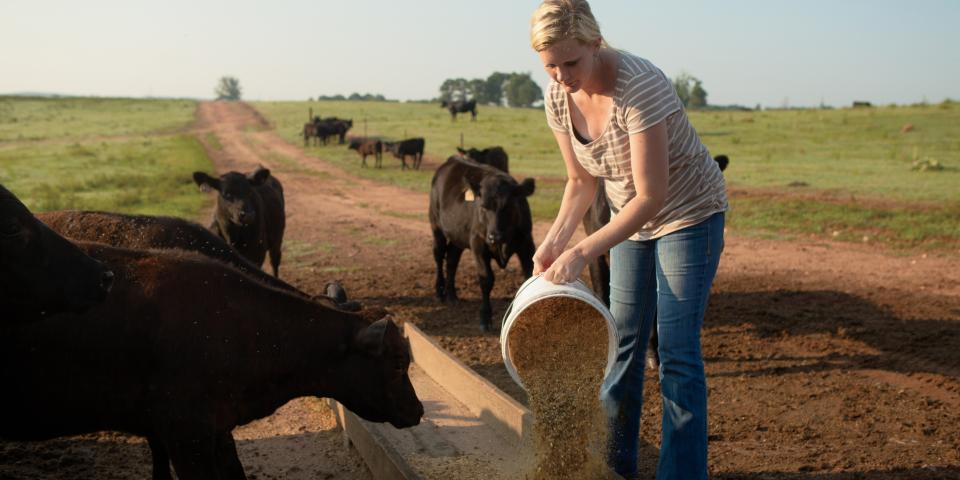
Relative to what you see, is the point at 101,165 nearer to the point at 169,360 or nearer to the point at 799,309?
the point at 799,309

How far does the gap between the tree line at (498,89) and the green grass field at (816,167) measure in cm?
8089

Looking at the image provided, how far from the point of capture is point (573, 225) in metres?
4.63

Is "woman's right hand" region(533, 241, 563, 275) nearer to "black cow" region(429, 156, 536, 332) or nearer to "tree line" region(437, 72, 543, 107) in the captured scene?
"black cow" region(429, 156, 536, 332)

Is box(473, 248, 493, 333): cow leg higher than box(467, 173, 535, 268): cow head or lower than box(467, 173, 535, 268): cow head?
lower

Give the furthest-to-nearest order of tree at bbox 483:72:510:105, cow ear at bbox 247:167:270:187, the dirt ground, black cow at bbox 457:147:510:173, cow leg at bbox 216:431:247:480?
tree at bbox 483:72:510:105, black cow at bbox 457:147:510:173, cow ear at bbox 247:167:270:187, the dirt ground, cow leg at bbox 216:431:247:480

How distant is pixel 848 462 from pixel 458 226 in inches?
220

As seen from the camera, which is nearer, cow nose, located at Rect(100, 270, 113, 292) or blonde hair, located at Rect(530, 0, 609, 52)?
blonde hair, located at Rect(530, 0, 609, 52)

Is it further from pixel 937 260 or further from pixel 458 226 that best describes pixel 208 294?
pixel 937 260

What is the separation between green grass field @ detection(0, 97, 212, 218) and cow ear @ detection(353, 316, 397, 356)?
546 inches

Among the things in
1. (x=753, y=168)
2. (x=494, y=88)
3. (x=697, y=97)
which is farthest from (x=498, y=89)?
(x=753, y=168)

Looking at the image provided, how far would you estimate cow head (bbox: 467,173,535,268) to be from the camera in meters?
9.05

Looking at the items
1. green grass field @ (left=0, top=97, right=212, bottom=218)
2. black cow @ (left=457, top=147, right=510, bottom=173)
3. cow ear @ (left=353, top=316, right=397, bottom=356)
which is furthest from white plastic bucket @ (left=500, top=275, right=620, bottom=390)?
green grass field @ (left=0, top=97, right=212, bottom=218)

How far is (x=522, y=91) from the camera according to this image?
133750 mm

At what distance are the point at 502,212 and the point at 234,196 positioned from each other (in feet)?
10.2
